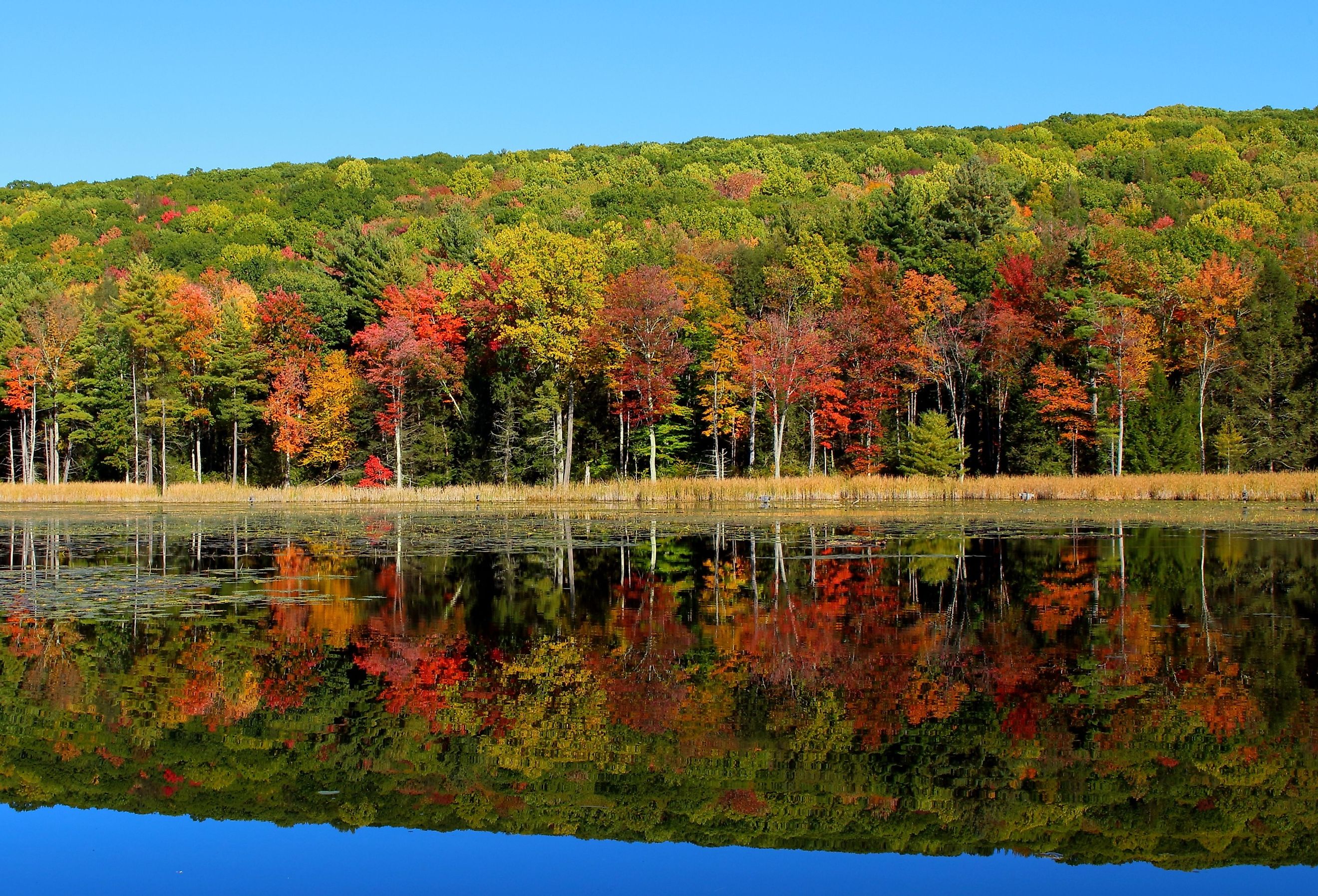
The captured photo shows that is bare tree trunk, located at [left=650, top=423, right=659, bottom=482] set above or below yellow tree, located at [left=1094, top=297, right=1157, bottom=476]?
below

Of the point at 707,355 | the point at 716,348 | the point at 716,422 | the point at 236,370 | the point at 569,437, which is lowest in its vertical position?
the point at 569,437

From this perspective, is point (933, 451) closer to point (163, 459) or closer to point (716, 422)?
point (716, 422)

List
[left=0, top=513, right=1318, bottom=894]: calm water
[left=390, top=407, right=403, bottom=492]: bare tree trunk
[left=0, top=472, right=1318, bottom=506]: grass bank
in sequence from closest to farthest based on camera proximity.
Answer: [left=0, top=513, right=1318, bottom=894]: calm water, [left=0, top=472, right=1318, bottom=506]: grass bank, [left=390, top=407, right=403, bottom=492]: bare tree trunk

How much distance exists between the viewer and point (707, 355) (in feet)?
205

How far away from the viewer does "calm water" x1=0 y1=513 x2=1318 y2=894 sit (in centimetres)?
877

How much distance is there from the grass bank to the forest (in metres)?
6.67

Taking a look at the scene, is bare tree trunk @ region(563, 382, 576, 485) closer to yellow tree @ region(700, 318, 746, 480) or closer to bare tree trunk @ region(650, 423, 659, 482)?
bare tree trunk @ region(650, 423, 659, 482)

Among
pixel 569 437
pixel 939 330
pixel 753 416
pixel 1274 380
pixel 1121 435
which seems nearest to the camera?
pixel 1121 435

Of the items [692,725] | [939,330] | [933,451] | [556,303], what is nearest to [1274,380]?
[939,330]

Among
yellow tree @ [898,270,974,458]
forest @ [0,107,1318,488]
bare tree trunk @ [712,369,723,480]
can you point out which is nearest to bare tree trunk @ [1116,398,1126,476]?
forest @ [0,107,1318,488]

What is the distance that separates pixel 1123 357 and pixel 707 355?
20575mm

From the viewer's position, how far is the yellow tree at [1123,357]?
56.3 m

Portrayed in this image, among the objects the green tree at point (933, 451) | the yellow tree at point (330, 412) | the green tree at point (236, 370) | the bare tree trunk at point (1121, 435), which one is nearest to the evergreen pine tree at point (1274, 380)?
the bare tree trunk at point (1121, 435)

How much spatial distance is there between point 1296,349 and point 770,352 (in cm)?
2794
